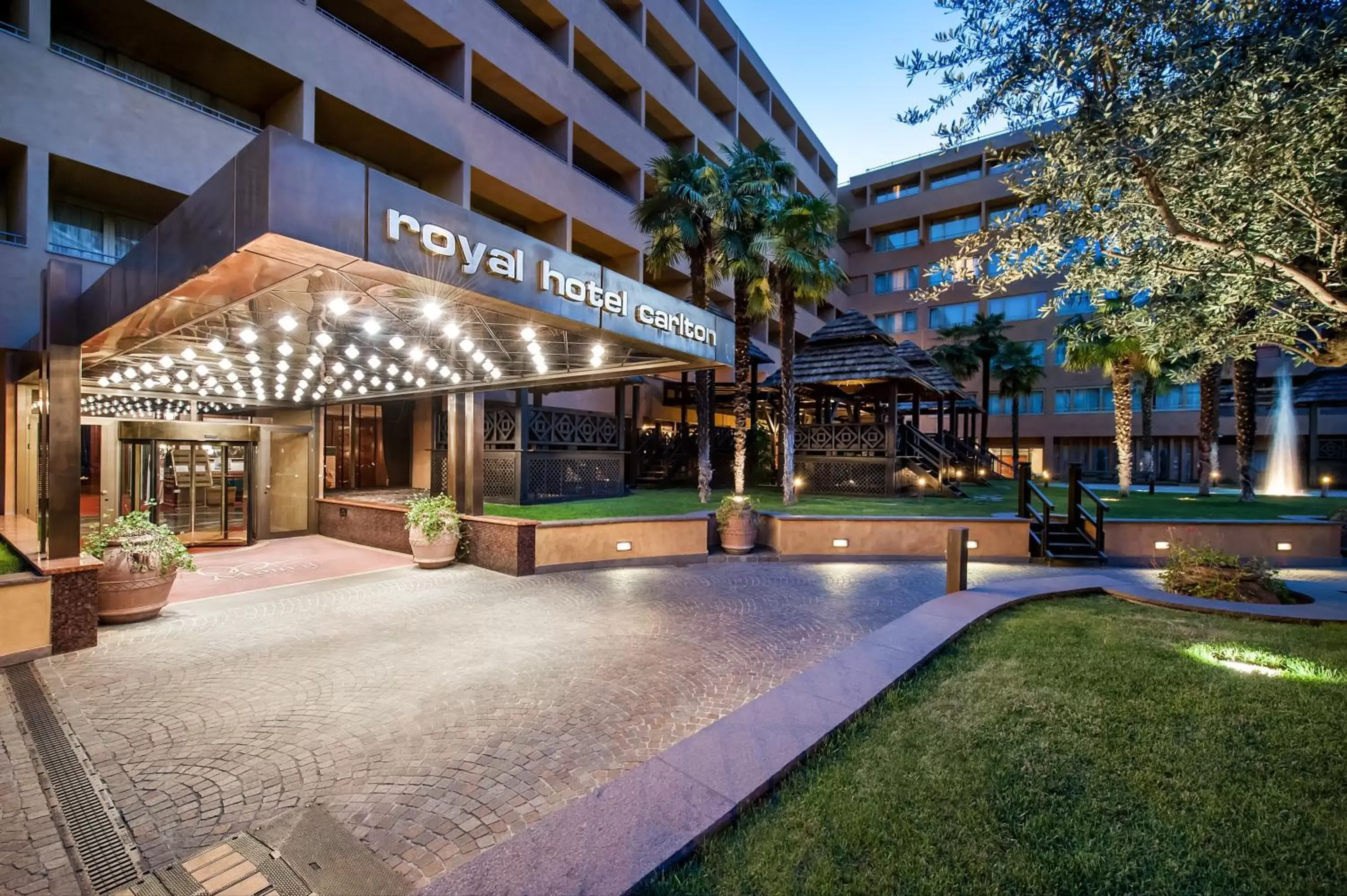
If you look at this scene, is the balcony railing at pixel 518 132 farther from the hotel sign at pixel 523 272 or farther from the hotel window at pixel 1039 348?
the hotel window at pixel 1039 348

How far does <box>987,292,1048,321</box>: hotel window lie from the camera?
4150 cm

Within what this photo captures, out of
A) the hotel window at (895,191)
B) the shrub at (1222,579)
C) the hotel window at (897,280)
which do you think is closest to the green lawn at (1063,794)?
the shrub at (1222,579)

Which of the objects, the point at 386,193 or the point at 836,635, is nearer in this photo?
the point at 386,193

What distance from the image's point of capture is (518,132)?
776 inches

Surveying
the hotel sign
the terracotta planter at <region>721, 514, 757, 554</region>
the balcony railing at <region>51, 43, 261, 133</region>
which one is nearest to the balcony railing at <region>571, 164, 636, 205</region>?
the balcony railing at <region>51, 43, 261, 133</region>

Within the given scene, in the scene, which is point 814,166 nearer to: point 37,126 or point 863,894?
point 37,126

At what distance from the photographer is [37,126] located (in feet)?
36.9

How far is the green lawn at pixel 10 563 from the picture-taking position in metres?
6.42

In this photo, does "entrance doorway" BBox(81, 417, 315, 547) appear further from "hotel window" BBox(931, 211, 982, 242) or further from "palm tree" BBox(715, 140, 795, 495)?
"hotel window" BBox(931, 211, 982, 242)

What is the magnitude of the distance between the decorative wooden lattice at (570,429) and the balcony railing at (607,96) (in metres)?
13.7

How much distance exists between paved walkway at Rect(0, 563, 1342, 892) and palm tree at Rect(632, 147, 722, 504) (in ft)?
27.8

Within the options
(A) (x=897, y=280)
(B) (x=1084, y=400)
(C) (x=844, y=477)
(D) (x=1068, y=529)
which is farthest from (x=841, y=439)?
(A) (x=897, y=280)

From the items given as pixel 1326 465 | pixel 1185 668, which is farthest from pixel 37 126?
pixel 1326 465

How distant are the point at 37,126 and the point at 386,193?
13.1 m
